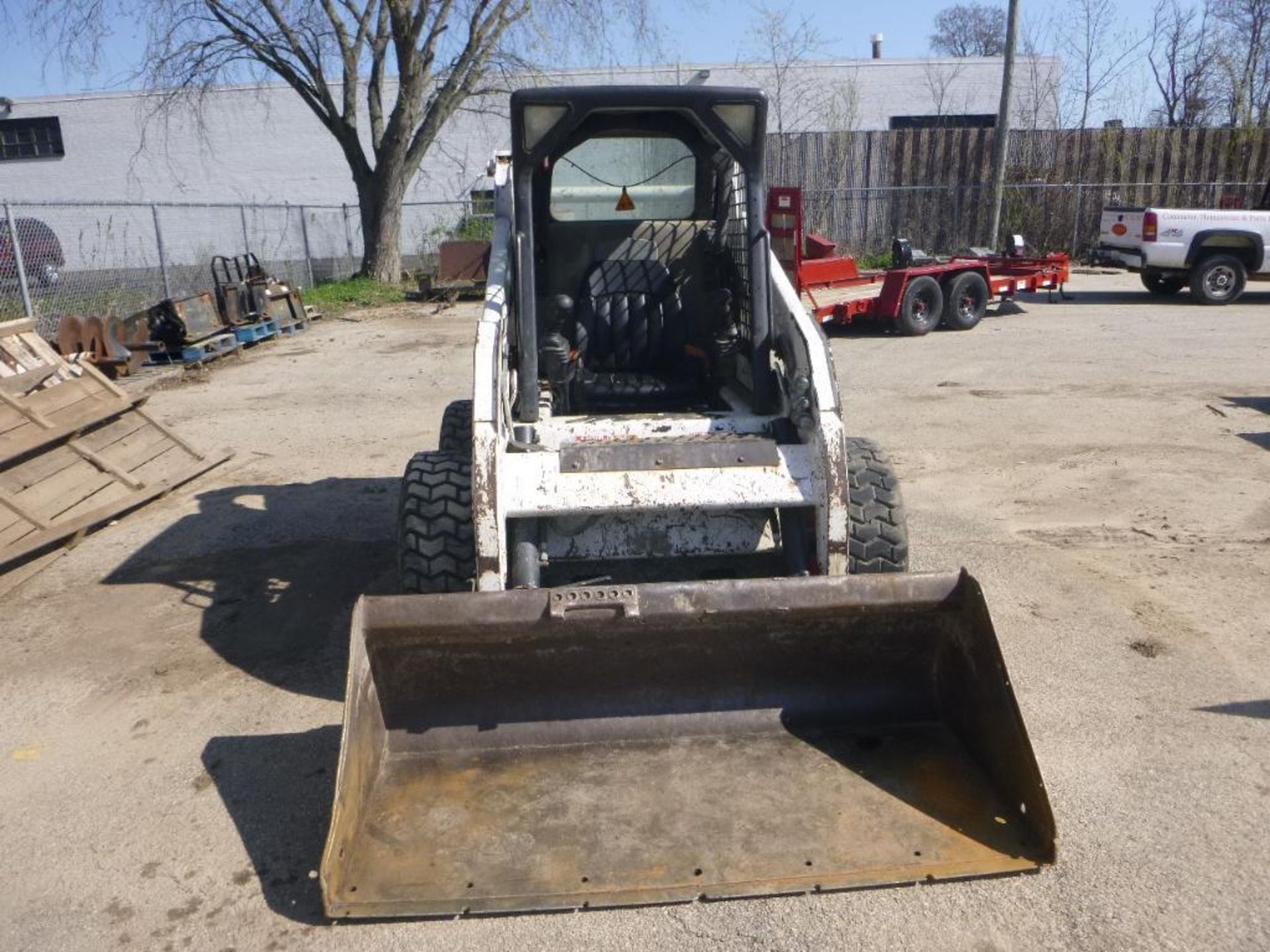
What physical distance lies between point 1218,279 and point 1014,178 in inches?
297

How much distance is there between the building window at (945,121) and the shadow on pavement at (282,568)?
86.8ft

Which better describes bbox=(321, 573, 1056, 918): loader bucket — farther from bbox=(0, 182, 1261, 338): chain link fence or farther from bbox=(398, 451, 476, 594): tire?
bbox=(0, 182, 1261, 338): chain link fence

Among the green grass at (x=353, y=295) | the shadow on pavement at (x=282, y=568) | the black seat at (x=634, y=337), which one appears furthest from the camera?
the green grass at (x=353, y=295)

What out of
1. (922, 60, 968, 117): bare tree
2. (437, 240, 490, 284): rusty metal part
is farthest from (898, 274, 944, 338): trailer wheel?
(922, 60, 968, 117): bare tree

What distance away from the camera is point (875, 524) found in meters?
4.25

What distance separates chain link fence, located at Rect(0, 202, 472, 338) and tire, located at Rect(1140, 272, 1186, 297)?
47.4 ft

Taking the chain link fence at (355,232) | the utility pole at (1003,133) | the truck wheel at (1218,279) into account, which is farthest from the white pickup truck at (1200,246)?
the utility pole at (1003,133)

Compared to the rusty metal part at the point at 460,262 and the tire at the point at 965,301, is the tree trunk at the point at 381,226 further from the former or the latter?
the tire at the point at 965,301

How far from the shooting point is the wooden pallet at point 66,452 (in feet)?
20.2

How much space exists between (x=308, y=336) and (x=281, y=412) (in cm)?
593

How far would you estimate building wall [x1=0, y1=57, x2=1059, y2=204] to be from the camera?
26.7 m

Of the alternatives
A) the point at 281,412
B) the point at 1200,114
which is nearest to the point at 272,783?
the point at 281,412

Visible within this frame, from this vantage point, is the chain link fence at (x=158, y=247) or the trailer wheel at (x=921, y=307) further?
the chain link fence at (x=158, y=247)

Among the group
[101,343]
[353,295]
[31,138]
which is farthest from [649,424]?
[31,138]
